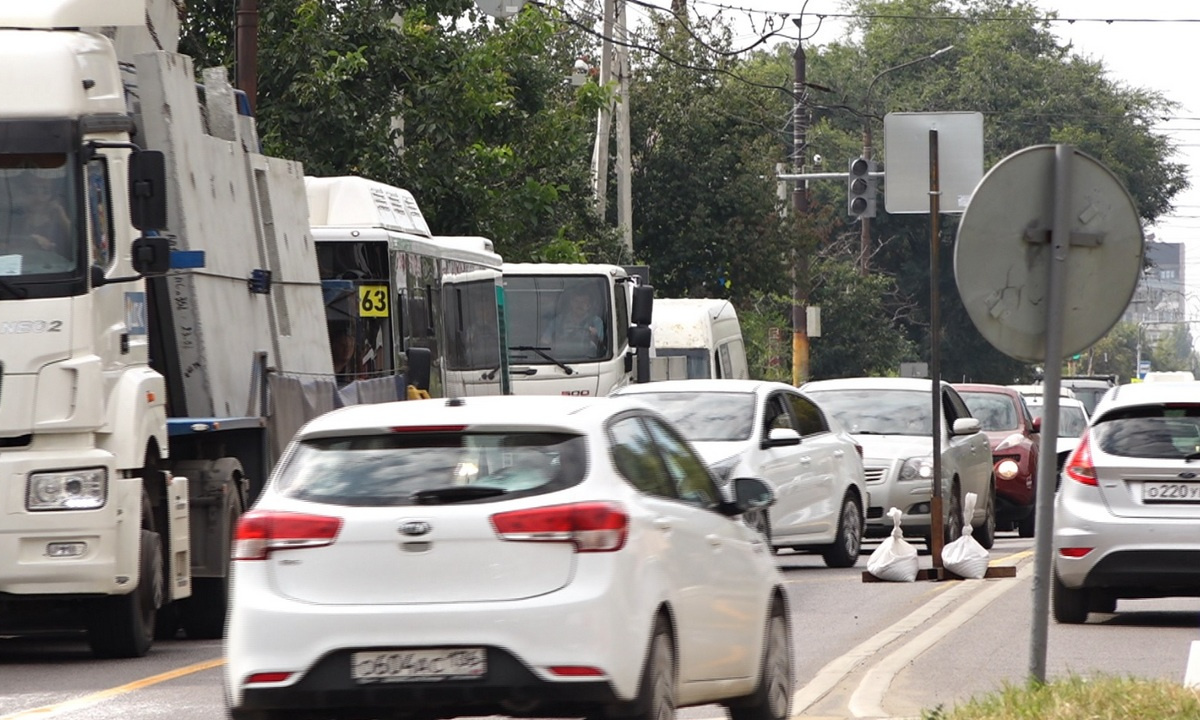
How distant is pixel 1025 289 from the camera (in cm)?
884

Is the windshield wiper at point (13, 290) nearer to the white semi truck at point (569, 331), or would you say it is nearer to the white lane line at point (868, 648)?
the white lane line at point (868, 648)

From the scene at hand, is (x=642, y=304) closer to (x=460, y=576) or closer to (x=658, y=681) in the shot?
(x=658, y=681)

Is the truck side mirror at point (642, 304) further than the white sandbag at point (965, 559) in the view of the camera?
Yes

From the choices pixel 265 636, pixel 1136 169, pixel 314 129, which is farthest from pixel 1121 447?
pixel 1136 169

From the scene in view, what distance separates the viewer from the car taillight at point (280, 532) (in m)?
7.88

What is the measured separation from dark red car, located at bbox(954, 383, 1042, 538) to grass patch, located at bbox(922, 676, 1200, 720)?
17497mm

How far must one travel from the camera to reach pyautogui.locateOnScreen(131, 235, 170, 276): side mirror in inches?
493

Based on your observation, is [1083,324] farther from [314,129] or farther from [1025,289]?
[314,129]

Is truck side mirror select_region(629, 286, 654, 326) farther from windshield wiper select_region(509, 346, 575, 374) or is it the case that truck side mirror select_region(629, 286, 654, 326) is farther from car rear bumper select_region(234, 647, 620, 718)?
car rear bumper select_region(234, 647, 620, 718)

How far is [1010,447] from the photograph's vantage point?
89.4ft

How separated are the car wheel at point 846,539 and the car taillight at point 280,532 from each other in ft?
39.6

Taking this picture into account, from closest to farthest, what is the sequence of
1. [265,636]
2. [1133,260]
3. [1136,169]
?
[265,636] → [1133,260] → [1136,169]

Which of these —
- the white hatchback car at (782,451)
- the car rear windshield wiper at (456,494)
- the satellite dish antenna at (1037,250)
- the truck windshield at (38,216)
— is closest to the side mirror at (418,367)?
the white hatchback car at (782,451)

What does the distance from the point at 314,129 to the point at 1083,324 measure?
20.9 meters
